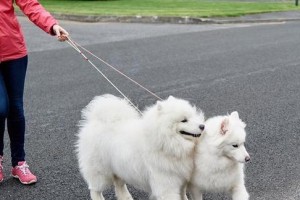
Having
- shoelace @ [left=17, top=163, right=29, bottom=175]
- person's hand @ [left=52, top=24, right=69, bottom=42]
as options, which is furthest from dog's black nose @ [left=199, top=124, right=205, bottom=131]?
shoelace @ [left=17, top=163, right=29, bottom=175]

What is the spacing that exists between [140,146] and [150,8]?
18940mm

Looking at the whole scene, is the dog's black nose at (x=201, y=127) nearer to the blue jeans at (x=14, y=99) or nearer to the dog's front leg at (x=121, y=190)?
the dog's front leg at (x=121, y=190)

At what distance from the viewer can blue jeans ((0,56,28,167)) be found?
188 inches

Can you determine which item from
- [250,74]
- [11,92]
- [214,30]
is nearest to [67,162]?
[11,92]

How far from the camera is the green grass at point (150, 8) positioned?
66.0 ft

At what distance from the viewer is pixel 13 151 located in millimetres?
5164

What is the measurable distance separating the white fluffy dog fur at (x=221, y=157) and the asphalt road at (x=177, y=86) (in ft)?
2.14

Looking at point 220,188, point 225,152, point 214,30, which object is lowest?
point 214,30

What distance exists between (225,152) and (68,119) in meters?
3.70

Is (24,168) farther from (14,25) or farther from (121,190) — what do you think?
(14,25)

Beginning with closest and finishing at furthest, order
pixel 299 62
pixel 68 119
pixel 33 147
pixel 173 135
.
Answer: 1. pixel 173 135
2. pixel 33 147
3. pixel 68 119
4. pixel 299 62

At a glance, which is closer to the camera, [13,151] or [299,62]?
[13,151]

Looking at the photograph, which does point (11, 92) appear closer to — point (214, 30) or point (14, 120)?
point (14, 120)

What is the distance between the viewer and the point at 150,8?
22406 millimetres
